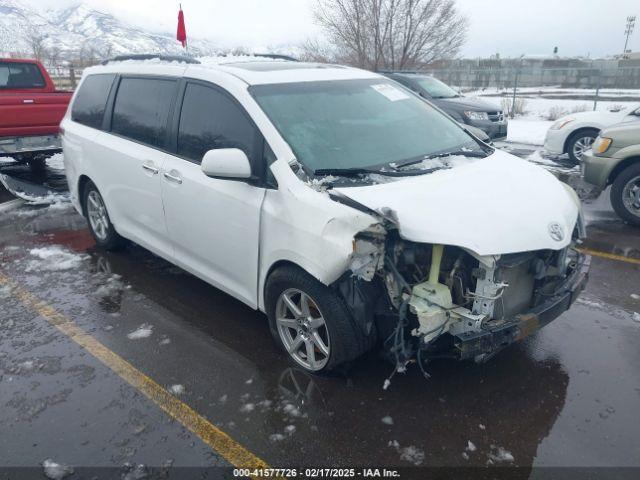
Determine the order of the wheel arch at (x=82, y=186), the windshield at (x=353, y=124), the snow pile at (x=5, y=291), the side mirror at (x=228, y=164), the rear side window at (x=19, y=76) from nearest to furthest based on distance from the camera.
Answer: the side mirror at (x=228, y=164) → the windshield at (x=353, y=124) → the snow pile at (x=5, y=291) → the wheel arch at (x=82, y=186) → the rear side window at (x=19, y=76)

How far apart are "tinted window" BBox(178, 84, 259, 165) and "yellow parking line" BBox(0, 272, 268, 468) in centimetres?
158

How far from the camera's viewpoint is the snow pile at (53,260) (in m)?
5.30

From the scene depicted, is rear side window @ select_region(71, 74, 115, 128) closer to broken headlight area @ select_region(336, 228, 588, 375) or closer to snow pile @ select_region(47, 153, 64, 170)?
broken headlight area @ select_region(336, 228, 588, 375)

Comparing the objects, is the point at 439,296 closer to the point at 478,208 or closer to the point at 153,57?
Result: the point at 478,208

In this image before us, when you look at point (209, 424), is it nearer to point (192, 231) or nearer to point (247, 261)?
point (247, 261)

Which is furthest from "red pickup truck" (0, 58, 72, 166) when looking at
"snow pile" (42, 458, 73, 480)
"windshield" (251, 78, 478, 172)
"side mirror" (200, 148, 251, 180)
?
"snow pile" (42, 458, 73, 480)

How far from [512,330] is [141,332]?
2.74 metres

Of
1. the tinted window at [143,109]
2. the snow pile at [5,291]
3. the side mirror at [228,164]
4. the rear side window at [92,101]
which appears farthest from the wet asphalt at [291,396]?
the rear side window at [92,101]

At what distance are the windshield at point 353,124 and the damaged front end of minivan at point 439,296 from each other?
0.75 metres

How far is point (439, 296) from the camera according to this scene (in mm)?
2844

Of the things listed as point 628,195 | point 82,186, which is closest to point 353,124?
point 82,186

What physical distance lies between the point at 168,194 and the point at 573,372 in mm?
3228

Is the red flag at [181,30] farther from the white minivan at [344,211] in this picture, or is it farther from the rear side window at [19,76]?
the rear side window at [19,76]

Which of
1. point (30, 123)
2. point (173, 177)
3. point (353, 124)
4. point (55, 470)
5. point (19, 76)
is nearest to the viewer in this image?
point (55, 470)
